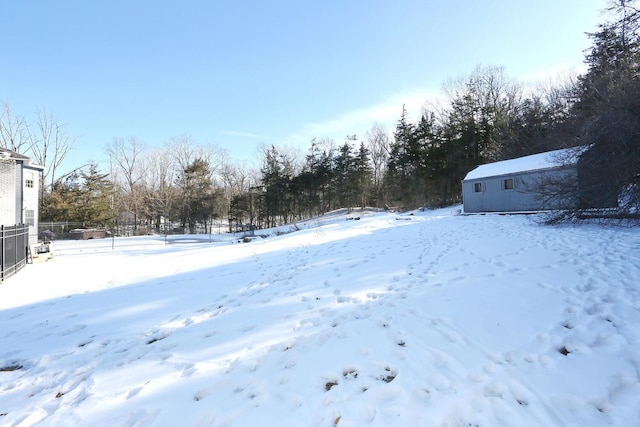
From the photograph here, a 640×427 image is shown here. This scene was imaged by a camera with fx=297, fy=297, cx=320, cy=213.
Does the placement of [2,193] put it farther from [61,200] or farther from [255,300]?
[61,200]

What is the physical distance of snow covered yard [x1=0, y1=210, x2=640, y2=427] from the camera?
6.98 feet

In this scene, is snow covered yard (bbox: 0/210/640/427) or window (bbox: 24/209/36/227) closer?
snow covered yard (bbox: 0/210/640/427)

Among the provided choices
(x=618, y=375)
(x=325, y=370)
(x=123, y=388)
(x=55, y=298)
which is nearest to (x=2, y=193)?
(x=55, y=298)

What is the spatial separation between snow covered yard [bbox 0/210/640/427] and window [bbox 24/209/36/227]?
15673 mm

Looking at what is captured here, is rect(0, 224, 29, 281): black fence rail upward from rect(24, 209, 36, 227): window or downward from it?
downward

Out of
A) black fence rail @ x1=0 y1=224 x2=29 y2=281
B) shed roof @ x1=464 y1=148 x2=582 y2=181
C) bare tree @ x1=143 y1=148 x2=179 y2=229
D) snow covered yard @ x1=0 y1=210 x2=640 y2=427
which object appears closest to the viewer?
snow covered yard @ x1=0 y1=210 x2=640 y2=427

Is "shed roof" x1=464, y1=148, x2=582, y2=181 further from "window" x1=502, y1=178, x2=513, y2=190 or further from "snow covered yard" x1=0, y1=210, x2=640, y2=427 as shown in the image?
"snow covered yard" x1=0, y1=210, x2=640, y2=427

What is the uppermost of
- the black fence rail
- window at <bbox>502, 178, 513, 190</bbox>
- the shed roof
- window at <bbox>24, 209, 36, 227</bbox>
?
the shed roof

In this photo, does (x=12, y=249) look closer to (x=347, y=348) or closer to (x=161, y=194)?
(x=347, y=348)

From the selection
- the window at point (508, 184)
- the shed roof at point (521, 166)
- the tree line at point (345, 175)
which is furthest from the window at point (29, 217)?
the window at point (508, 184)

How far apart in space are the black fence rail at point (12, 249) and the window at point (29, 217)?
416 inches

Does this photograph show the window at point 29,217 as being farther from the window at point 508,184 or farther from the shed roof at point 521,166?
the window at point 508,184

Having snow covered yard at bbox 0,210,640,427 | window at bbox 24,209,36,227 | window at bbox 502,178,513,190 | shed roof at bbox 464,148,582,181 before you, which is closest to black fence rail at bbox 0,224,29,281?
snow covered yard at bbox 0,210,640,427

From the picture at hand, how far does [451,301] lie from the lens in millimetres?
4020
